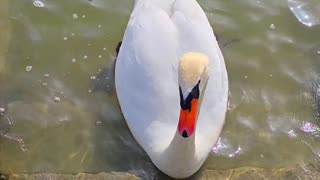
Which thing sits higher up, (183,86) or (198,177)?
(183,86)

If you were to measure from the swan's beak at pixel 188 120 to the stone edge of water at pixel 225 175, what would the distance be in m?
0.69

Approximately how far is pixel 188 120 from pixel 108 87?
1.31 m

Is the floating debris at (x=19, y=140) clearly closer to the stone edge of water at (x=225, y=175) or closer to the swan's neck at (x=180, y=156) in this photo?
the stone edge of water at (x=225, y=175)

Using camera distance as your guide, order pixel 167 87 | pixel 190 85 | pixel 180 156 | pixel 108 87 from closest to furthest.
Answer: pixel 190 85 → pixel 180 156 → pixel 167 87 → pixel 108 87

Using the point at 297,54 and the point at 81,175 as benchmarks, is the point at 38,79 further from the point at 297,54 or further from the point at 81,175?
the point at 297,54

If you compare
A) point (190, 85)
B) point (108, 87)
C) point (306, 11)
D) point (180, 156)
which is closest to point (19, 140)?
point (108, 87)

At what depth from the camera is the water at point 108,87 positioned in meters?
4.52

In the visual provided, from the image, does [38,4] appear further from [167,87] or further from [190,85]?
[190,85]

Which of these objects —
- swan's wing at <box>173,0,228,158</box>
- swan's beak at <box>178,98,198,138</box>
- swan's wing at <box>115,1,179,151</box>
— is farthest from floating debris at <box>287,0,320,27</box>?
swan's beak at <box>178,98,198,138</box>

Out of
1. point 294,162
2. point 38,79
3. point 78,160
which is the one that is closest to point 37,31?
point 38,79

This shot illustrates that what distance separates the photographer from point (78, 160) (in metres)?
4.47

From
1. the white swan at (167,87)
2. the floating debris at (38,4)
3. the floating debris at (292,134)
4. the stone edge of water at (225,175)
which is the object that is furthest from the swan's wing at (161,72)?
the floating debris at (38,4)

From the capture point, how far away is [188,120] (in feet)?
12.0

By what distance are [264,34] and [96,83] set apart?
4.26 feet
